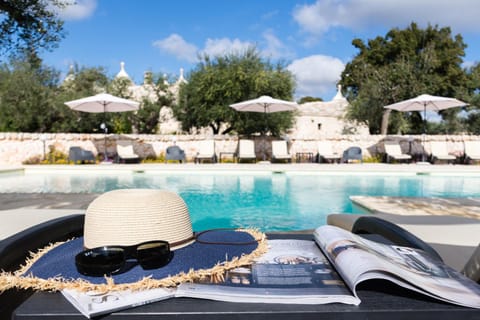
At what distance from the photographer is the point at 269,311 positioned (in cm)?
96

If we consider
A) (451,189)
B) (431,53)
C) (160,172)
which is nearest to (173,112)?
(160,172)

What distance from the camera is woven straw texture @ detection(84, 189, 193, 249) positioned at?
1327mm

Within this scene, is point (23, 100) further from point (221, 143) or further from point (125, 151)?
point (221, 143)

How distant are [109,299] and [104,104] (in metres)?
13.8

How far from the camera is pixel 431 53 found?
77.0ft

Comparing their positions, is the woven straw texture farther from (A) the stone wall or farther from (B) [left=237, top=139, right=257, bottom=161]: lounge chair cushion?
(A) the stone wall

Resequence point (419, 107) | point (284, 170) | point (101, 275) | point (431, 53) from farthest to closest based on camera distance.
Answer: point (431, 53), point (419, 107), point (284, 170), point (101, 275)

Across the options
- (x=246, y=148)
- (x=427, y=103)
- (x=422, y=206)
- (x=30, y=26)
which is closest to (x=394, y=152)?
(x=427, y=103)

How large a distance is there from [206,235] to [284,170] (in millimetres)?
9860

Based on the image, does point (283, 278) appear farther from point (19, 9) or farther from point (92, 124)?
point (92, 124)

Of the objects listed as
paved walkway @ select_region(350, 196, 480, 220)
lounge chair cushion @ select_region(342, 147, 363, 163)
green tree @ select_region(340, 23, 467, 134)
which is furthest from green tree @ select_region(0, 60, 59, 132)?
green tree @ select_region(340, 23, 467, 134)

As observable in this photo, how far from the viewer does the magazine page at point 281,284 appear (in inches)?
40.3

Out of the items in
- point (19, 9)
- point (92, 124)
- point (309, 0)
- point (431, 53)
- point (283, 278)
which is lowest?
point (283, 278)

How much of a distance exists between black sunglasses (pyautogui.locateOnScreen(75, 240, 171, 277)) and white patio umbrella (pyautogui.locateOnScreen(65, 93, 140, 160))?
513 inches
